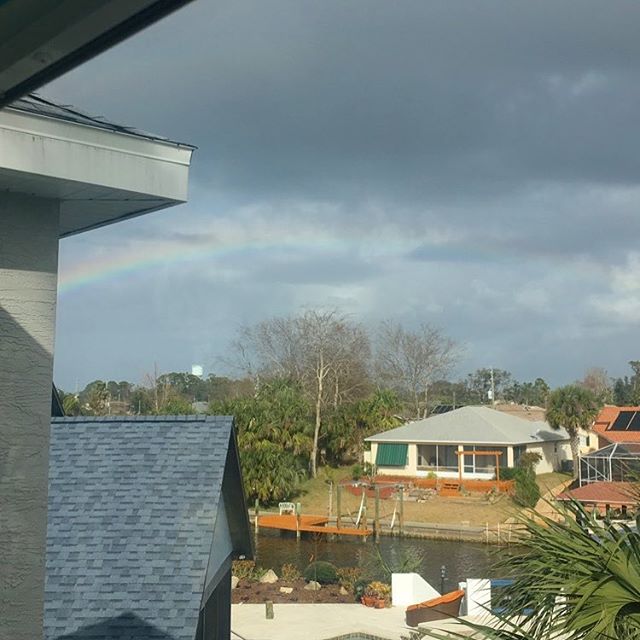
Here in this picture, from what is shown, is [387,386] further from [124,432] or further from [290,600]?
[124,432]

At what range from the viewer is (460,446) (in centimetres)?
5247

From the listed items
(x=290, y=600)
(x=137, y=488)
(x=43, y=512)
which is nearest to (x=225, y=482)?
(x=137, y=488)

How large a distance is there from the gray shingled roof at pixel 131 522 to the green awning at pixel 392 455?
43.1m

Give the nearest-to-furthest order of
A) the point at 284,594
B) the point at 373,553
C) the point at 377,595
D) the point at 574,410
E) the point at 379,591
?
the point at 377,595
the point at 379,591
the point at 284,594
the point at 373,553
the point at 574,410

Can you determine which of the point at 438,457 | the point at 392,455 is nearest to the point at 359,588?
the point at 392,455

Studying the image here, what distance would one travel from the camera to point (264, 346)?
250ft

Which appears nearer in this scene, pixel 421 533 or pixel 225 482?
pixel 225 482

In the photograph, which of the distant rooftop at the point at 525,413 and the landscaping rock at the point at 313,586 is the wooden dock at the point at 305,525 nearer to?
the landscaping rock at the point at 313,586

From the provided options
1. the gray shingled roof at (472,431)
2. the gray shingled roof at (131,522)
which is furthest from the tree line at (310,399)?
the gray shingled roof at (131,522)

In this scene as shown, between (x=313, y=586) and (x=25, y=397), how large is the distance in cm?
2210

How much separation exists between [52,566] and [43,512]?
165 inches

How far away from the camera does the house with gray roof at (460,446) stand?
51.9 metres

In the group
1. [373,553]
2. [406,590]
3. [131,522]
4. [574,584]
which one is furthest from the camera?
[373,553]

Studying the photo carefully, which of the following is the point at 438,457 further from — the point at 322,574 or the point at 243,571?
the point at 243,571
